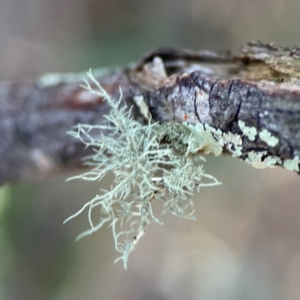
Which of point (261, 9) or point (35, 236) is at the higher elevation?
point (261, 9)

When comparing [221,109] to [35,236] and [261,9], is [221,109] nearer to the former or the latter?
[261,9]

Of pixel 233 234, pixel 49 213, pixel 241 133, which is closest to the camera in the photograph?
pixel 241 133

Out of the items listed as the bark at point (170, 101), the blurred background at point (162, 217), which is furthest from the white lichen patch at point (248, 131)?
the blurred background at point (162, 217)

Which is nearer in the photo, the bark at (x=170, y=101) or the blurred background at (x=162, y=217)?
the bark at (x=170, y=101)

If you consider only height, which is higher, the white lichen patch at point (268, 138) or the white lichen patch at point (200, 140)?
the white lichen patch at point (268, 138)

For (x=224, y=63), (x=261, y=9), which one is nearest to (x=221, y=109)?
(x=224, y=63)

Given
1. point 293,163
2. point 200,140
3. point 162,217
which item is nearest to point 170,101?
point 200,140

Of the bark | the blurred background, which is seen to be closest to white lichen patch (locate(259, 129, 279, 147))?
the bark

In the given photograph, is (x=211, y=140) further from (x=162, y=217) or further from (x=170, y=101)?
(x=162, y=217)

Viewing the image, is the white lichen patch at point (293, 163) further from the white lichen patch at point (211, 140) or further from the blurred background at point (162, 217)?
the blurred background at point (162, 217)

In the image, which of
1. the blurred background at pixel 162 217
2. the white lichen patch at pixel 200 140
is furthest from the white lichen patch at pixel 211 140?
the blurred background at pixel 162 217
